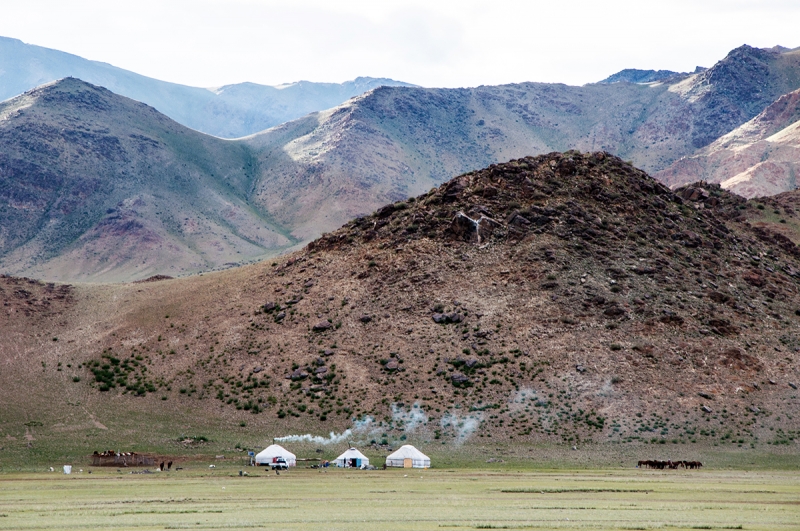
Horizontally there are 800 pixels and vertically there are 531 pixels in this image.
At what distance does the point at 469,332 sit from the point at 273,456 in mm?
25324

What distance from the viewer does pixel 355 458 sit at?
6012 centimetres

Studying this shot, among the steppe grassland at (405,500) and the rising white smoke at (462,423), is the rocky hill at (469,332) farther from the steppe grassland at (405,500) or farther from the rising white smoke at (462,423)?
the steppe grassland at (405,500)

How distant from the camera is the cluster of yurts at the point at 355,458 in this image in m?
59.9

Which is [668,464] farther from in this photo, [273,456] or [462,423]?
[273,456]

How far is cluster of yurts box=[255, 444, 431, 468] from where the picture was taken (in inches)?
2360

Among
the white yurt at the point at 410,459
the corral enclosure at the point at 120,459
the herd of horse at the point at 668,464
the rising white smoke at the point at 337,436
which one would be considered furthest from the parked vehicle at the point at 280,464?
the herd of horse at the point at 668,464

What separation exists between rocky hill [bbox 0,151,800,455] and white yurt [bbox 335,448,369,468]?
23.4 feet

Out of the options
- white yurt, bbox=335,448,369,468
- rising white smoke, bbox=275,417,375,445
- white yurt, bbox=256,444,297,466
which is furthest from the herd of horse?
white yurt, bbox=256,444,297,466

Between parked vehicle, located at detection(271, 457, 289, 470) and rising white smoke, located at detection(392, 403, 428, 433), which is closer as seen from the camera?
parked vehicle, located at detection(271, 457, 289, 470)

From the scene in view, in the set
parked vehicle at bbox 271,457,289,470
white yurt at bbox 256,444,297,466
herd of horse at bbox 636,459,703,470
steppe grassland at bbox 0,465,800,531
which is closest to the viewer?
steppe grassland at bbox 0,465,800,531

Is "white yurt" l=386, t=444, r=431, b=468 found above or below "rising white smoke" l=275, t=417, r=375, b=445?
below

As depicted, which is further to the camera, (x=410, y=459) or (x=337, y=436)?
(x=337, y=436)

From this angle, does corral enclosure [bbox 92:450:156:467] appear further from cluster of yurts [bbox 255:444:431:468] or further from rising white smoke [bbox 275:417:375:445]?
rising white smoke [bbox 275:417:375:445]

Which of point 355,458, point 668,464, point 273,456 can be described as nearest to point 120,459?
point 273,456
